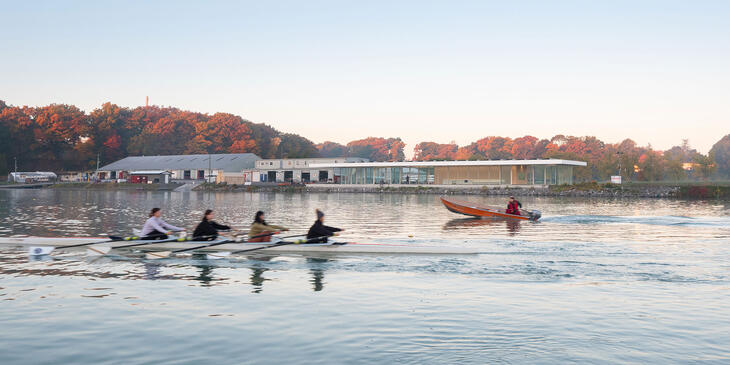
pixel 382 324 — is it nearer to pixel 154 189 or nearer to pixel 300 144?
pixel 154 189

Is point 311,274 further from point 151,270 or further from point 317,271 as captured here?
point 151,270

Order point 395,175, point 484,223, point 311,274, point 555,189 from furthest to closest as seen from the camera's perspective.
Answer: point 395,175 < point 555,189 < point 484,223 < point 311,274

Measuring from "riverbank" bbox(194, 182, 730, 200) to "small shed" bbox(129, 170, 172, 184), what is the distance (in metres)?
27.3

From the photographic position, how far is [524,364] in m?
8.26

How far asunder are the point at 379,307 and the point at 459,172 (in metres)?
77.2

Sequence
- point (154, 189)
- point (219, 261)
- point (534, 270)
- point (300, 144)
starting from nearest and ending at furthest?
point (534, 270), point (219, 261), point (154, 189), point (300, 144)

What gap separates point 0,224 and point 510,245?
27294 mm

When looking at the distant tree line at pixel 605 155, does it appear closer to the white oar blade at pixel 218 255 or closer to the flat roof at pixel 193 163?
the flat roof at pixel 193 163

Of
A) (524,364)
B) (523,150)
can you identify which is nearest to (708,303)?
(524,364)

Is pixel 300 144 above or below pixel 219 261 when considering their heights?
above

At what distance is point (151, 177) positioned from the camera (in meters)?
113

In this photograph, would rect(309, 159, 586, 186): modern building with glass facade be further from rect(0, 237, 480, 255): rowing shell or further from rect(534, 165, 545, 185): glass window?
rect(0, 237, 480, 255): rowing shell

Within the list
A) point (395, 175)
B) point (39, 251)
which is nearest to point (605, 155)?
point (395, 175)

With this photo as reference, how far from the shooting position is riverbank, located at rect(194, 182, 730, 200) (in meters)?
71.2
